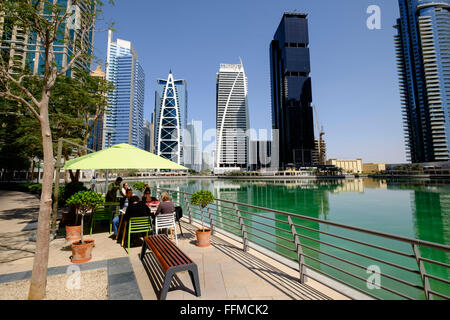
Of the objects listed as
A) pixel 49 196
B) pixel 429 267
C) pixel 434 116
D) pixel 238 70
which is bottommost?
pixel 429 267

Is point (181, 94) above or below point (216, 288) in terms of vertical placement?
above

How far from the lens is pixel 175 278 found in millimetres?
3379

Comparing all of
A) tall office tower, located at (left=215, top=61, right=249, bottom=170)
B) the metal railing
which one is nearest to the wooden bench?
the metal railing

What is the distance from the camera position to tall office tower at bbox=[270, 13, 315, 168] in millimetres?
122250

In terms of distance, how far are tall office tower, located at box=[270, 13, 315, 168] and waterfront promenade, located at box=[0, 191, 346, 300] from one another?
398ft

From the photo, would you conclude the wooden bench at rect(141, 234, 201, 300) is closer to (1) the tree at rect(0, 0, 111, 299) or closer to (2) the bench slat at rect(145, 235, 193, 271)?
(2) the bench slat at rect(145, 235, 193, 271)

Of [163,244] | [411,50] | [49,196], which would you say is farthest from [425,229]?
[411,50]

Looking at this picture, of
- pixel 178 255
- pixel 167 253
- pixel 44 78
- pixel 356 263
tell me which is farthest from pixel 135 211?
pixel 356 263

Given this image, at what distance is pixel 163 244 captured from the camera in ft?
11.3

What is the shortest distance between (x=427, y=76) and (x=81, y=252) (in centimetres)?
13497

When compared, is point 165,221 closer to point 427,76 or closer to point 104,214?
point 104,214

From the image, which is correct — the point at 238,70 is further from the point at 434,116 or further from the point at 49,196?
the point at 49,196

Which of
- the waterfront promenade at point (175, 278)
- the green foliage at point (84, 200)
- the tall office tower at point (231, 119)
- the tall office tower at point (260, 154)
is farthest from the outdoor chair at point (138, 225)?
the tall office tower at point (260, 154)
